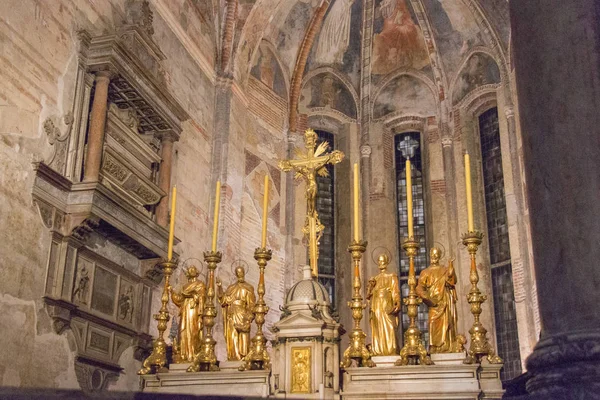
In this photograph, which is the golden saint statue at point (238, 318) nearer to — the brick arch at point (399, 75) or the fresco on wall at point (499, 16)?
the fresco on wall at point (499, 16)

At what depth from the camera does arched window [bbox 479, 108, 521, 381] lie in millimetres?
16531

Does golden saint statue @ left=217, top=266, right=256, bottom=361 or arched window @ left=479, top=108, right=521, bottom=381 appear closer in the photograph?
golden saint statue @ left=217, top=266, right=256, bottom=361

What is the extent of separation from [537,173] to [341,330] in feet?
10.5

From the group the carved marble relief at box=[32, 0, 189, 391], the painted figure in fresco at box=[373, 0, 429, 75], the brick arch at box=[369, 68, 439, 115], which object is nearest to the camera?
the carved marble relief at box=[32, 0, 189, 391]

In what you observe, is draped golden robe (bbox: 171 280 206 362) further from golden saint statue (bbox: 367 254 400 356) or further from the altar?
golden saint statue (bbox: 367 254 400 356)

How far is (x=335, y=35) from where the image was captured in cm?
1978

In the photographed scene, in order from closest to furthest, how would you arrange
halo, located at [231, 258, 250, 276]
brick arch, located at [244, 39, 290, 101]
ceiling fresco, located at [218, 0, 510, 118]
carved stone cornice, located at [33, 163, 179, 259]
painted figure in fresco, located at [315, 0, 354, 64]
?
1. carved stone cornice, located at [33, 163, 179, 259]
2. halo, located at [231, 258, 250, 276]
3. brick arch, located at [244, 39, 290, 101]
4. ceiling fresco, located at [218, 0, 510, 118]
5. painted figure in fresco, located at [315, 0, 354, 64]

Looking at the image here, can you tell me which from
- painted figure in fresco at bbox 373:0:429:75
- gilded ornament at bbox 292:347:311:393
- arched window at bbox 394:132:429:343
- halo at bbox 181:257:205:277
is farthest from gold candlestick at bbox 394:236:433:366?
painted figure in fresco at bbox 373:0:429:75

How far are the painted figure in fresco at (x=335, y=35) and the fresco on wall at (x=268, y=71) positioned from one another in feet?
5.57

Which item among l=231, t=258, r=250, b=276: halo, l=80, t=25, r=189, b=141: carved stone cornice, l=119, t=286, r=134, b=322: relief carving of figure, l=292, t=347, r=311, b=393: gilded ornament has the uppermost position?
l=80, t=25, r=189, b=141: carved stone cornice

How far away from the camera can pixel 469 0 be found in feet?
58.3

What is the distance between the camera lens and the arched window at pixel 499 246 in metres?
16.5

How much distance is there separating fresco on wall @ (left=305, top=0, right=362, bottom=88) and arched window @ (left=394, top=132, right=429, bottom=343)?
218cm

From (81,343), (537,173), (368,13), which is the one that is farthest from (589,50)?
(368,13)
